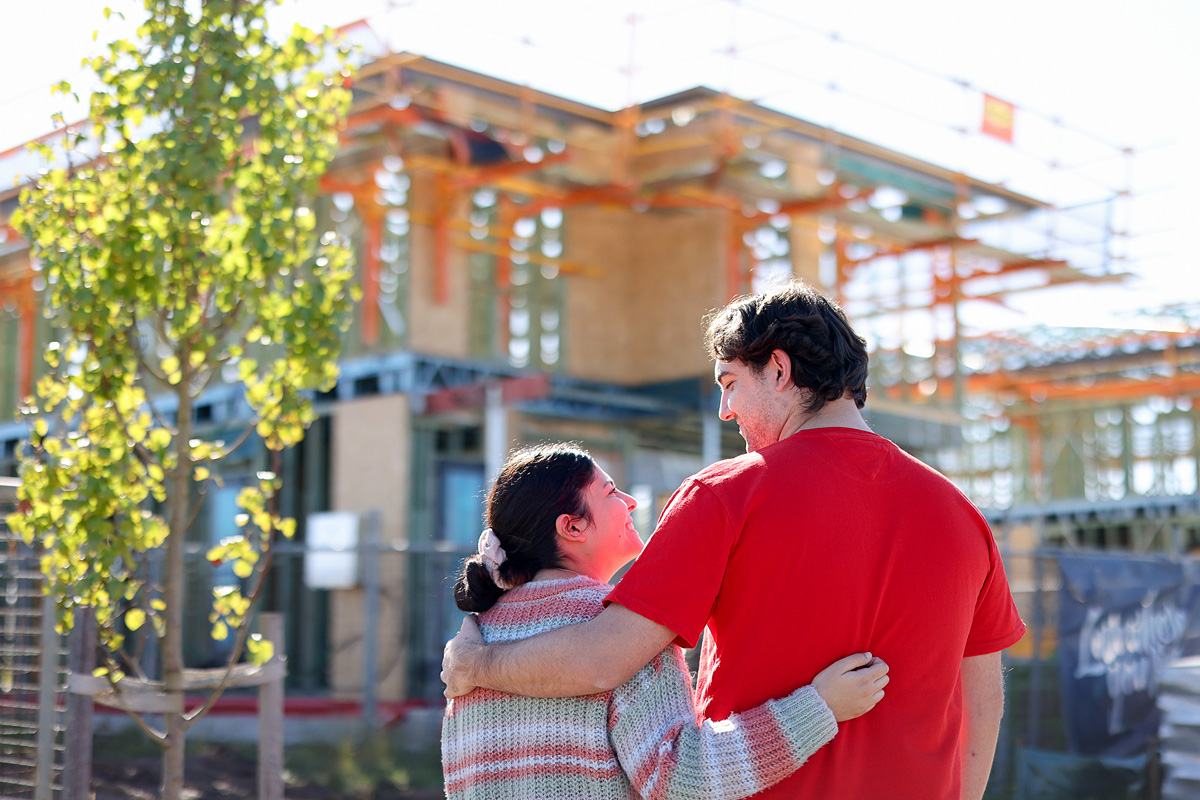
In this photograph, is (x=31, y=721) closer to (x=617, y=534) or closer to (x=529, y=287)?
(x=617, y=534)

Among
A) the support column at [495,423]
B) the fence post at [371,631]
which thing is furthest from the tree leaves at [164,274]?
the support column at [495,423]

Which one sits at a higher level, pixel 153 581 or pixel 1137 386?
pixel 1137 386

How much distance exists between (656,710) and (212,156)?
8.69ft

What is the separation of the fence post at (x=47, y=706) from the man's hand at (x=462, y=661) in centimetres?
291

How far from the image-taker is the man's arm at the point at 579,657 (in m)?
2.25

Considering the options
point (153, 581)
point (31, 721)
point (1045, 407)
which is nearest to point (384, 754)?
point (153, 581)

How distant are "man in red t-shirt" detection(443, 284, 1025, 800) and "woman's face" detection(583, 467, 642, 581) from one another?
0.24 metres

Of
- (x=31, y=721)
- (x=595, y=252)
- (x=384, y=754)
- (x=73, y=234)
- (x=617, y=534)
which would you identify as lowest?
(x=384, y=754)

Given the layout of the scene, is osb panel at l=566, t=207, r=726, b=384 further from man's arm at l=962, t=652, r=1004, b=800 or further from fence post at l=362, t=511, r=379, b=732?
man's arm at l=962, t=652, r=1004, b=800

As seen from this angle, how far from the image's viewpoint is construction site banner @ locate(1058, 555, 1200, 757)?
810 centimetres

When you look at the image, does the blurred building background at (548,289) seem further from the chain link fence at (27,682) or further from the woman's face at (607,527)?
the woman's face at (607,527)

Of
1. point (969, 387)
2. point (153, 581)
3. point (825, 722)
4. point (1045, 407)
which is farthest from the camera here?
point (1045, 407)

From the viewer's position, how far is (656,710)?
91.3 inches

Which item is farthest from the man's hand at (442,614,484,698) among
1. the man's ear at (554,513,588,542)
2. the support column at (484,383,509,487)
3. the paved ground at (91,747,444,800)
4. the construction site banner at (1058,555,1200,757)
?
the support column at (484,383,509,487)
